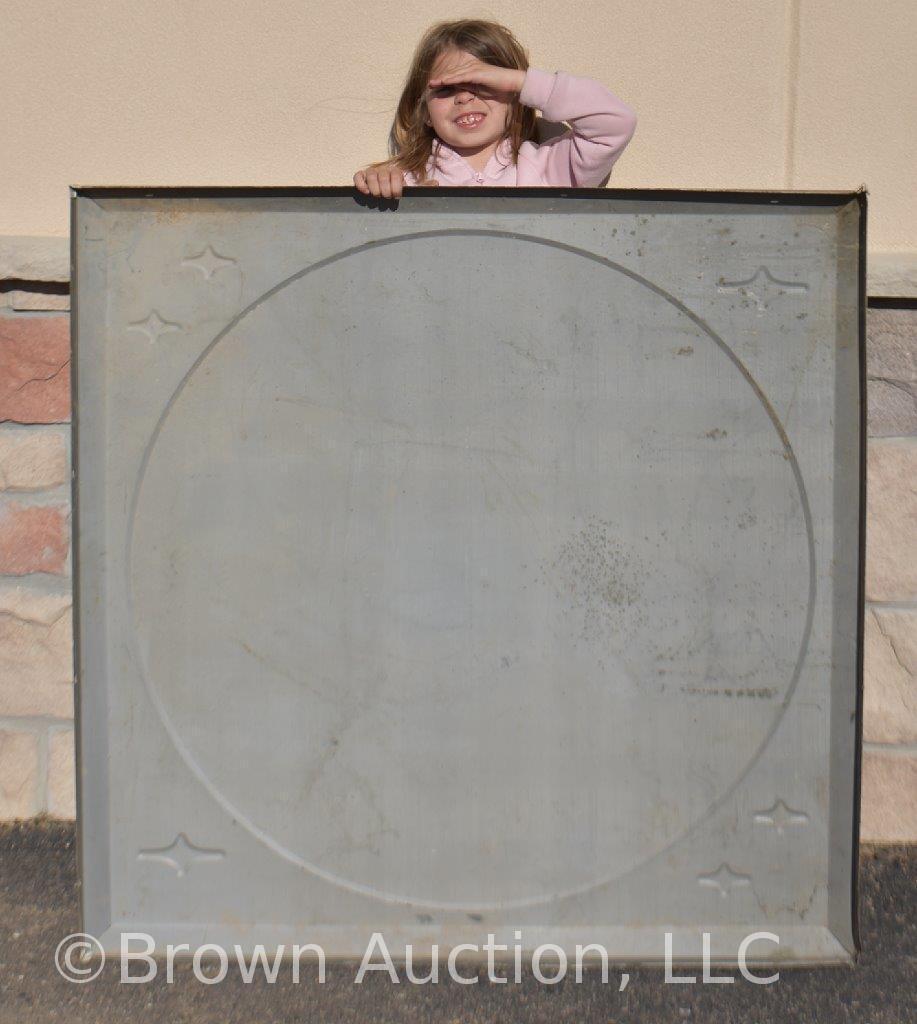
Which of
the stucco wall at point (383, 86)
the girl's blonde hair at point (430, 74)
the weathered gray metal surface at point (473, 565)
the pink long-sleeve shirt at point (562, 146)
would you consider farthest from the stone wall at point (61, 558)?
the girl's blonde hair at point (430, 74)

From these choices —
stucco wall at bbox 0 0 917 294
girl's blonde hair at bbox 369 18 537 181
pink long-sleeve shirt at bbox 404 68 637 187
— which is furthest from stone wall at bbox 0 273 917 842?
girl's blonde hair at bbox 369 18 537 181

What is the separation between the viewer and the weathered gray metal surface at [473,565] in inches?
Result: 57.9

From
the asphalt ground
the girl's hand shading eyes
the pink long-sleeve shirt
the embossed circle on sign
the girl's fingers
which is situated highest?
the girl's hand shading eyes

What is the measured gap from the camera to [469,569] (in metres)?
1.50

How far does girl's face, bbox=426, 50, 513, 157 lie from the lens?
1635 mm

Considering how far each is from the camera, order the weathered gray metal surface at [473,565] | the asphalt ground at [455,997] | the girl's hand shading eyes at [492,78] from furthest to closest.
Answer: the girl's hand shading eyes at [492,78], the weathered gray metal surface at [473,565], the asphalt ground at [455,997]

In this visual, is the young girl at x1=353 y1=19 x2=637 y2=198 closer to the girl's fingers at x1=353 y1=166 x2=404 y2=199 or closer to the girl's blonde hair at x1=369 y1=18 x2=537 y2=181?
the girl's blonde hair at x1=369 y1=18 x2=537 y2=181

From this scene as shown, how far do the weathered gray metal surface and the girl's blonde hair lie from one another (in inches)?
10.7

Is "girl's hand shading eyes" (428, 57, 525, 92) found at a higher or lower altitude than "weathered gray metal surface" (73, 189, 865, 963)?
higher

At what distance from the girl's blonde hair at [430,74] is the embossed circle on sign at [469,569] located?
0.30 meters

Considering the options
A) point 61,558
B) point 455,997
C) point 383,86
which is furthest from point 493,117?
point 455,997

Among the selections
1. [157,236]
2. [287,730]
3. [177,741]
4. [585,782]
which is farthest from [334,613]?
[157,236]

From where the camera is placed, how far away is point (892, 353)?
1.74 m

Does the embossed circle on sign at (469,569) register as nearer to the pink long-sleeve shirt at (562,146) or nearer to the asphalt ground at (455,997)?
the asphalt ground at (455,997)
